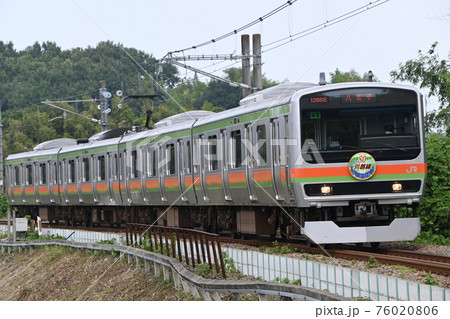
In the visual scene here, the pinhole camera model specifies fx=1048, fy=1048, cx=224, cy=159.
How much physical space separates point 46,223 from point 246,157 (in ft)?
76.3

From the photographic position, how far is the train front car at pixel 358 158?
670 inches

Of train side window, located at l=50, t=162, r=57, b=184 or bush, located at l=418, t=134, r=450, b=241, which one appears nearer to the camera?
bush, located at l=418, t=134, r=450, b=241

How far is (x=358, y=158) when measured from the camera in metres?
17.1

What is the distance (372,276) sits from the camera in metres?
11.4

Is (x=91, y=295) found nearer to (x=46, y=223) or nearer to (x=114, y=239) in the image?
(x=114, y=239)

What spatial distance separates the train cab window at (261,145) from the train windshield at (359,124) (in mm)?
1810

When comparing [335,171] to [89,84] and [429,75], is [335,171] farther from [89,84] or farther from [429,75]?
[89,84]

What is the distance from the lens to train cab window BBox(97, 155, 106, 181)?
104 feet

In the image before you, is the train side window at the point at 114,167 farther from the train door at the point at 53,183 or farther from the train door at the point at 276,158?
the train door at the point at 276,158

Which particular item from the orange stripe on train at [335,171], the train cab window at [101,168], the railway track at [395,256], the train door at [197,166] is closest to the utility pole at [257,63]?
the train cab window at [101,168]

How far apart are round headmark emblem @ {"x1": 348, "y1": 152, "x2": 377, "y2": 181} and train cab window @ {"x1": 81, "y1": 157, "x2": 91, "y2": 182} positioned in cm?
1692

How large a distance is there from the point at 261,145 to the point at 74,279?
605 cm

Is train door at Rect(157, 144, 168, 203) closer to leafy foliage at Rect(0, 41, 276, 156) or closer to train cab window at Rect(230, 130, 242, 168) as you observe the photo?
train cab window at Rect(230, 130, 242, 168)

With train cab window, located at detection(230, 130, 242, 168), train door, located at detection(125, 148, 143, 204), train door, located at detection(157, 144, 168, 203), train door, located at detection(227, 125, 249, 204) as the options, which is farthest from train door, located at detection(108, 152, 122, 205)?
train cab window, located at detection(230, 130, 242, 168)
